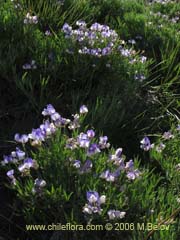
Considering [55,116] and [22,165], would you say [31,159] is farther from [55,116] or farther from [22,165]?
[55,116]

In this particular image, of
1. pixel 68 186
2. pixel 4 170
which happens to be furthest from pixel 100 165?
pixel 4 170

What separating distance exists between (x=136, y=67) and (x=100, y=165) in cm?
Result: 112

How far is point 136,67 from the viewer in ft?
9.20

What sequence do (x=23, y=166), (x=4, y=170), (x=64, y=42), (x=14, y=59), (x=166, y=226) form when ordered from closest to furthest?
(x=166, y=226) → (x=23, y=166) → (x=4, y=170) → (x=14, y=59) → (x=64, y=42)

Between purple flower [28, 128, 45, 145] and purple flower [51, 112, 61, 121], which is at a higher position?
purple flower [51, 112, 61, 121]

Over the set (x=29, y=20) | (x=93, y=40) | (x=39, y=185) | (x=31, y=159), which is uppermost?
(x=29, y=20)

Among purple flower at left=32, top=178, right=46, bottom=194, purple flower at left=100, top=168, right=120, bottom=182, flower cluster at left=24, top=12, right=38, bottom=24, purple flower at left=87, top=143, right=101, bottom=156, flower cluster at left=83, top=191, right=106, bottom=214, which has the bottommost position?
flower cluster at left=83, top=191, right=106, bottom=214

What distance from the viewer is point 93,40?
272 centimetres

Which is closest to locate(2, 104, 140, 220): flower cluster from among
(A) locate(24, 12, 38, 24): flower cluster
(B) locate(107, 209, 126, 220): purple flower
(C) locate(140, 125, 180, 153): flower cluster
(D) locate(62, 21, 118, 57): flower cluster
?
(B) locate(107, 209, 126, 220): purple flower

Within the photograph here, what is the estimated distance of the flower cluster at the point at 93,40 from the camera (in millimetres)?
2656

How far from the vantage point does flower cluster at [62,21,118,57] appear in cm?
266

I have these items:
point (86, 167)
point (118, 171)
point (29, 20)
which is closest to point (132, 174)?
point (118, 171)

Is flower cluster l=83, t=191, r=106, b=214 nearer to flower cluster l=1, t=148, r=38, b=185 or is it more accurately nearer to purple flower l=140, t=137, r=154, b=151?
flower cluster l=1, t=148, r=38, b=185

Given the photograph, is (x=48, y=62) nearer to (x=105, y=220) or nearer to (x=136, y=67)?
(x=136, y=67)
